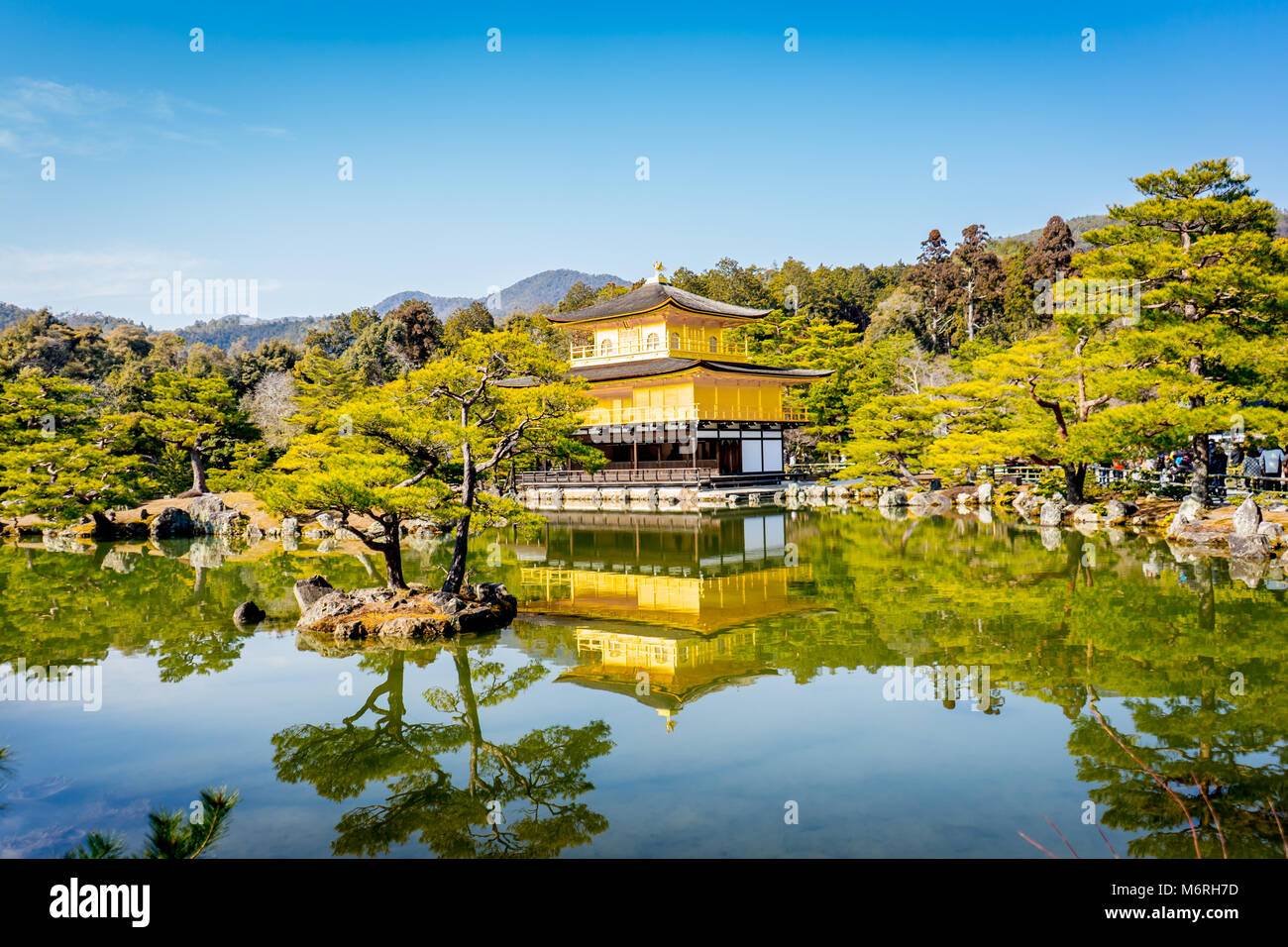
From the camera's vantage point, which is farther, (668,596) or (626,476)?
(626,476)

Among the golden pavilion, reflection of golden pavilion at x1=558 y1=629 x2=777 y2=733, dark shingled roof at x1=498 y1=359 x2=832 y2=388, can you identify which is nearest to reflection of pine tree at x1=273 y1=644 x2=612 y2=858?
reflection of golden pavilion at x1=558 y1=629 x2=777 y2=733

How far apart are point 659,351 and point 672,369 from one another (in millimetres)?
4131

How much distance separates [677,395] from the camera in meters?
32.7

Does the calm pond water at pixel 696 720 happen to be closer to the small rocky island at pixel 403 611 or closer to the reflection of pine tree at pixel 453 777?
the reflection of pine tree at pixel 453 777

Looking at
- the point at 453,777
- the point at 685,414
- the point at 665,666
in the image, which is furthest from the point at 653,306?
the point at 453,777

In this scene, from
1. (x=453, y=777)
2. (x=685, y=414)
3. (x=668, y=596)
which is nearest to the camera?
(x=453, y=777)

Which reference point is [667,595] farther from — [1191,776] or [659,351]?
[659,351]

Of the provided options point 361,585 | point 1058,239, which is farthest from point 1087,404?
point 1058,239

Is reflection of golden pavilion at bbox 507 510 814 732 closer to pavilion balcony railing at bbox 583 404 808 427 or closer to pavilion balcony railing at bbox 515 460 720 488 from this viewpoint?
pavilion balcony railing at bbox 515 460 720 488

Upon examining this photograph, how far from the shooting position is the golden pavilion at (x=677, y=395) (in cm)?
3128

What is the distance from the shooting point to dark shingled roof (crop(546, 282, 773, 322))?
33.8 metres

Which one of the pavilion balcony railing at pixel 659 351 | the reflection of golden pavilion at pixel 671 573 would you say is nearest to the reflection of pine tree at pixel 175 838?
the reflection of golden pavilion at pixel 671 573

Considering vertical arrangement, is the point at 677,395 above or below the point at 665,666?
above

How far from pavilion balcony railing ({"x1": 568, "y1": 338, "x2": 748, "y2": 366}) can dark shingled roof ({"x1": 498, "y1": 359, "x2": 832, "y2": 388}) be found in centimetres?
68
